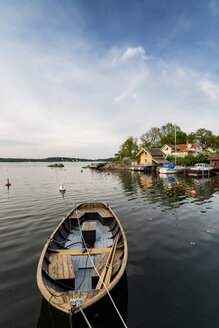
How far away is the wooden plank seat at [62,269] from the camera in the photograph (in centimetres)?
524

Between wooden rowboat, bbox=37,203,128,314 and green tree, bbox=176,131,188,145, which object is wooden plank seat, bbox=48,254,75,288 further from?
green tree, bbox=176,131,188,145

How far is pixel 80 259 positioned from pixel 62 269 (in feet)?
3.93

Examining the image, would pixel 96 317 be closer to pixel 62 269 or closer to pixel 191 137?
pixel 62 269

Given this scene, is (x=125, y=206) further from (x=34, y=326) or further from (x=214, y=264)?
(x=34, y=326)

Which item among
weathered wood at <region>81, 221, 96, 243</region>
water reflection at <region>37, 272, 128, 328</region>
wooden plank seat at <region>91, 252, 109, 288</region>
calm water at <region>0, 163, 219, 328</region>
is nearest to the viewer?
water reflection at <region>37, 272, 128, 328</region>

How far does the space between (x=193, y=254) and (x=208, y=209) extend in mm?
8527

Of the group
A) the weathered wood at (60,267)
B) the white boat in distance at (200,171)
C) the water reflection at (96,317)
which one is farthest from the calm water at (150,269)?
the white boat in distance at (200,171)

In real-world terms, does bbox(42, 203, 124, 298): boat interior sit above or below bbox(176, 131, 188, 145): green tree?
below

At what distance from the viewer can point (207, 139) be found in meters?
90.5

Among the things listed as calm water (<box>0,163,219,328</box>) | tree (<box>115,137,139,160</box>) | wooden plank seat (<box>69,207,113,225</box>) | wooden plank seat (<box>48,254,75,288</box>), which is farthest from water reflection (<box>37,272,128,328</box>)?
tree (<box>115,137,139,160</box>)

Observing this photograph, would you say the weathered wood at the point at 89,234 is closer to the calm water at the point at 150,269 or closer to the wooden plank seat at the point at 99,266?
the wooden plank seat at the point at 99,266

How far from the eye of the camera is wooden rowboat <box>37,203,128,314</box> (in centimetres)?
427

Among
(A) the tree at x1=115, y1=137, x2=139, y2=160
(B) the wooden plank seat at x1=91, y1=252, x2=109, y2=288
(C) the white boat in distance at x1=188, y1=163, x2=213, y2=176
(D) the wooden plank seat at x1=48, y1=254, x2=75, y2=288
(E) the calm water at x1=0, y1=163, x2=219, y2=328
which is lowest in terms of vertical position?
(E) the calm water at x1=0, y1=163, x2=219, y2=328

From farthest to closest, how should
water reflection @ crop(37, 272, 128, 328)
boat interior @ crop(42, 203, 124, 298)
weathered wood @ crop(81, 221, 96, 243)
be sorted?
weathered wood @ crop(81, 221, 96, 243), boat interior @ crop(42, 203, 124, 298), water reflection @ crop(37, 272, 128, 328)
